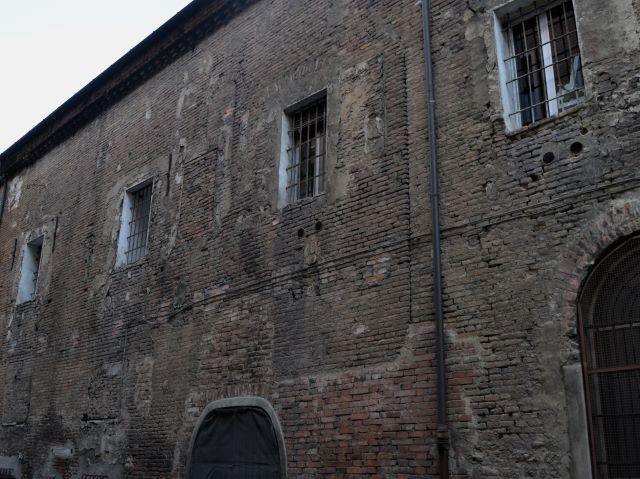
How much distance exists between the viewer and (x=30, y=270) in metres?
13.3

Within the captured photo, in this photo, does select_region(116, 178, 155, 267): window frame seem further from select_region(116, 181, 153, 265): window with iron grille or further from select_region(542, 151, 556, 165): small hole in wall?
select_region(542, 151, 556, 165): small hole in wall

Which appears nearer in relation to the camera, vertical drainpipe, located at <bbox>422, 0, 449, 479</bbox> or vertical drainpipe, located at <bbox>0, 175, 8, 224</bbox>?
vertical drainpipe, located at <bbox>422, 0, 449, 479</bbox>

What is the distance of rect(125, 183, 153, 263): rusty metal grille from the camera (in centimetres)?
1059

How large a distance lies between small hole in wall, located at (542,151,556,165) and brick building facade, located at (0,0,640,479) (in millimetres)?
12

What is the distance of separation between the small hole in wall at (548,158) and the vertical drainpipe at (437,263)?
3.52ft

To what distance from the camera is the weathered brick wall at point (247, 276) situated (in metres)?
6.61

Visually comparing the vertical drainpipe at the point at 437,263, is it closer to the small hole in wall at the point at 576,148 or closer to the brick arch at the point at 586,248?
the brick arch at the point at 586,248

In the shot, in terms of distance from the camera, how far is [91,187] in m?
12.1

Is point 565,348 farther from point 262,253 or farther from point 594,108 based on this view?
point 262,253

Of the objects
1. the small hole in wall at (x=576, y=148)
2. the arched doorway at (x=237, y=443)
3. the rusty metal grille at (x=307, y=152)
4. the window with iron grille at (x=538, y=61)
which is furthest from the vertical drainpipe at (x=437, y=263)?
the arched doorway at (x=237, y=443)

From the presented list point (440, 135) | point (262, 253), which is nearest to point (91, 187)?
point (262, 253)

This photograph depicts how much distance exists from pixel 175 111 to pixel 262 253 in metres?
3.78

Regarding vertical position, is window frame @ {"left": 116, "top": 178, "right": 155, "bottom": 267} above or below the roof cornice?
below

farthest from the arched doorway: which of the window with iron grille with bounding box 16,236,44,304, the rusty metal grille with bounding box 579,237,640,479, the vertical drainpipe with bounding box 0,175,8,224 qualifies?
the vertical drainpipe with bounding box 0,175,8,224
